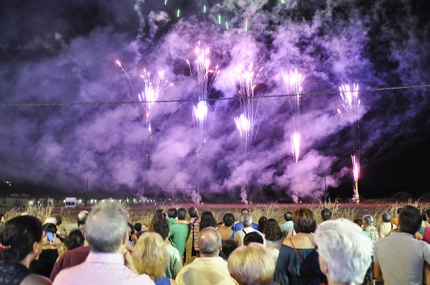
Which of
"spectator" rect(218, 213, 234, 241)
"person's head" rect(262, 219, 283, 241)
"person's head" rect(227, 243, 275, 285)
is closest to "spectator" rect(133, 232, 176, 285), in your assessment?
"person's head" rect(227, 243, 275, 285)

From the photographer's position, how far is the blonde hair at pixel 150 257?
379 centimetres

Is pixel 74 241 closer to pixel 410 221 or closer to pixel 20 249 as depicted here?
pixel 20 249

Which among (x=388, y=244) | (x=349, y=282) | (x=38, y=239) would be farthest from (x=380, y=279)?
(x=38, y=239)

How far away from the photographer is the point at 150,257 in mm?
3830

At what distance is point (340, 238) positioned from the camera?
2586 mm

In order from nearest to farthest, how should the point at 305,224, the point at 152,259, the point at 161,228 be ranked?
the point at 152,259 → the point at 305,224 → the point at 161,228

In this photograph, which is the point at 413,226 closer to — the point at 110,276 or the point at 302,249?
the point at 302,249

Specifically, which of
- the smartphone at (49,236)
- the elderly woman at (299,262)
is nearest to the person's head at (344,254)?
the elderly woman at (299,262)

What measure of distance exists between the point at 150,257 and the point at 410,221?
117 inches

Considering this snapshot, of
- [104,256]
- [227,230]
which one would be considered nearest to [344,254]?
[104,256]

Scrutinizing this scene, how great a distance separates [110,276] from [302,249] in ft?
8.45

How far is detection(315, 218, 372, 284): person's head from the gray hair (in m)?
1.39

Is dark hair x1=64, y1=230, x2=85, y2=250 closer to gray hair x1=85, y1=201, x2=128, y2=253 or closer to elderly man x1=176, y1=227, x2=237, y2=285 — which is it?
elderly man x1=176, y1=227, x2=237, y2=285

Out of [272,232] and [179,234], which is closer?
[272,232]
